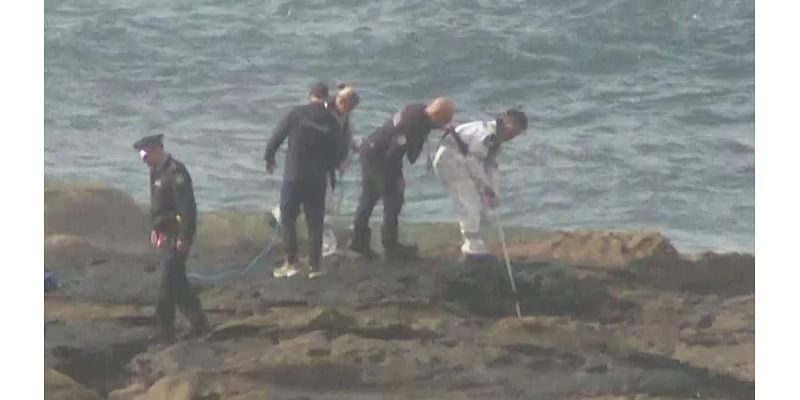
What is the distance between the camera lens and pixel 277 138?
4945 mm

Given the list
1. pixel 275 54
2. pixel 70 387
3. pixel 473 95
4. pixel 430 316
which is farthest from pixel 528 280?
pixel 70 387

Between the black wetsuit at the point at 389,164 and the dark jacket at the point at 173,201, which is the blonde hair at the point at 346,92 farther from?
the dark jacket at the point at 173,201

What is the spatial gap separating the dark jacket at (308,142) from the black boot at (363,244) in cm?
A: 23

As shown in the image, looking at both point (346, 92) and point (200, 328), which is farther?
point (346, 92)

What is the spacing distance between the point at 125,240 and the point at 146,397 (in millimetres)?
560

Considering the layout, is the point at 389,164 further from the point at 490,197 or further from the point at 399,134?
the point at 490,197

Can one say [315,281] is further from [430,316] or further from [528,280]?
[528,280]

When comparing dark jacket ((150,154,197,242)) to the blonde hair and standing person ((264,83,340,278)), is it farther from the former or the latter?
the blonde hair

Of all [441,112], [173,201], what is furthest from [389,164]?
[173,201]

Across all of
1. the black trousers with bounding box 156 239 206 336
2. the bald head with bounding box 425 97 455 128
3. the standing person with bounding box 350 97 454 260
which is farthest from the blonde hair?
the black trousers with bounding box 156 239 206 336

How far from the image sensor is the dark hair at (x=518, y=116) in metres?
4.95

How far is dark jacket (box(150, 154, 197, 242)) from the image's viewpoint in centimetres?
489

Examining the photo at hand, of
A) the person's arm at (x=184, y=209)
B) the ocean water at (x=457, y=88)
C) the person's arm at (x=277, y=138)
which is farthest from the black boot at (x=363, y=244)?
the person's arm at (x=184, y=209)

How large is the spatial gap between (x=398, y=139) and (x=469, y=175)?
0.27 m
